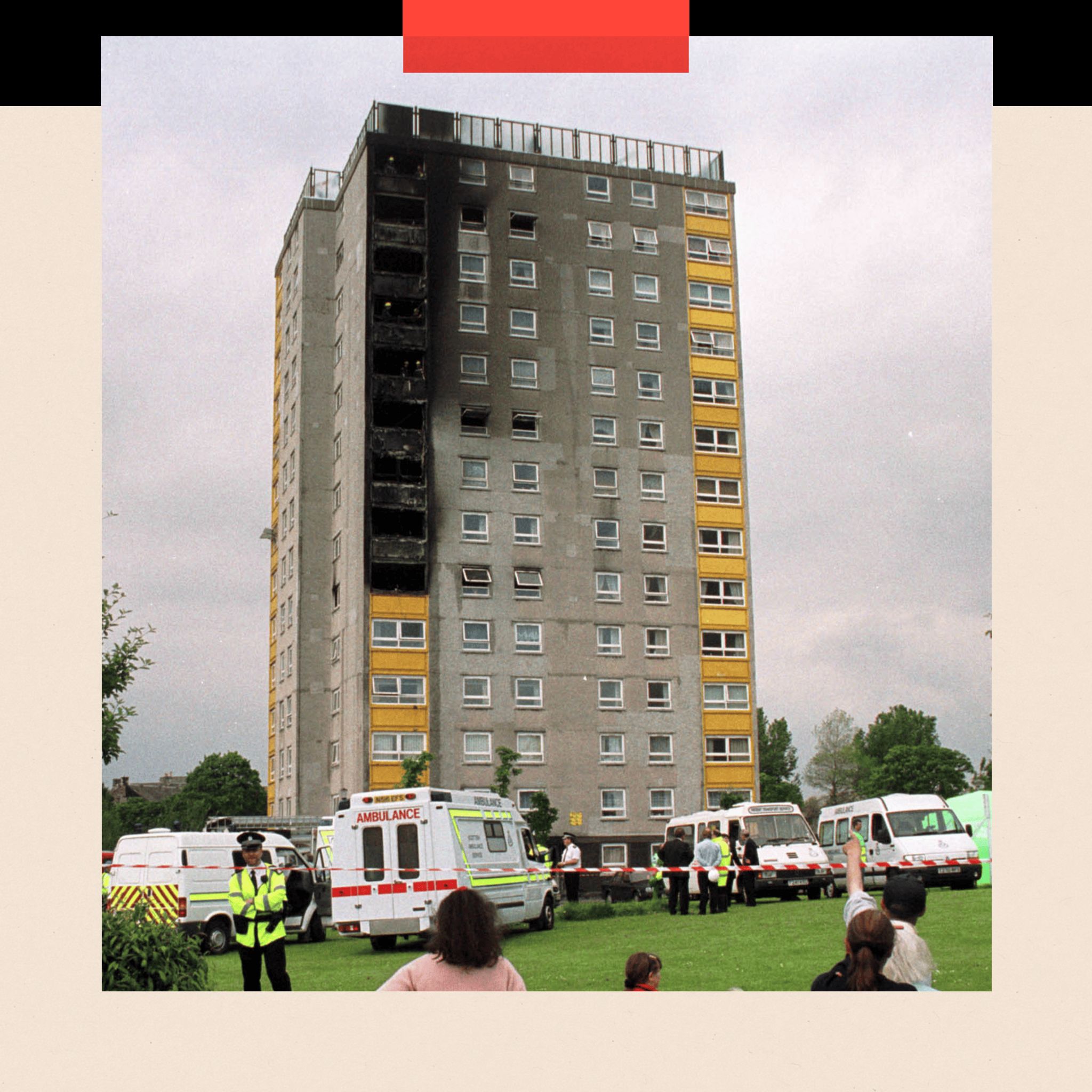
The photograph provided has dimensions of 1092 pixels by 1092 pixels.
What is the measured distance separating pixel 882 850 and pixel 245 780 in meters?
52.8

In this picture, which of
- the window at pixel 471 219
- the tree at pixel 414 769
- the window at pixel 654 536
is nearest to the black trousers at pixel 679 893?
the tree at pixel 414 769

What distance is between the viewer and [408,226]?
50.3 metres

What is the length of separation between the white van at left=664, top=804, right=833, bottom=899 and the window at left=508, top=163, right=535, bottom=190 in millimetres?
32586

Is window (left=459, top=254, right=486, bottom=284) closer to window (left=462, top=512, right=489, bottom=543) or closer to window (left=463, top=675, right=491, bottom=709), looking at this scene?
window (left=462, top=512, right=489, bottom=543)

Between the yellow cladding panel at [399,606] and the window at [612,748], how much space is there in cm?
819

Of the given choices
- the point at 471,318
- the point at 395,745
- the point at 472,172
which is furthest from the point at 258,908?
the point at 472,172

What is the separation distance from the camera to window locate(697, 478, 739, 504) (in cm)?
5281

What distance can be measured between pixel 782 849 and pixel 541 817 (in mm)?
20396

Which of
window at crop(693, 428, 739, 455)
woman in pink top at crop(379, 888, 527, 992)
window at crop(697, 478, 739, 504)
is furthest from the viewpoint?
window at crop(693, 428, 739, 455)

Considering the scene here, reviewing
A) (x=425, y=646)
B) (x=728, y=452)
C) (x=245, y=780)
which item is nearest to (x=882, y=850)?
(x=425, y=646)

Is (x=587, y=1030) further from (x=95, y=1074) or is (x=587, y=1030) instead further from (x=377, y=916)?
(x=377, y=916)

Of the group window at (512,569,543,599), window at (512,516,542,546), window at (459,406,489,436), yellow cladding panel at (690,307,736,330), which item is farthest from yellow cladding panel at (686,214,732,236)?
window at (512,569,543,599)

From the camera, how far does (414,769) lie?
4381cm

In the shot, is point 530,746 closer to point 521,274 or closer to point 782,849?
point 521,274
